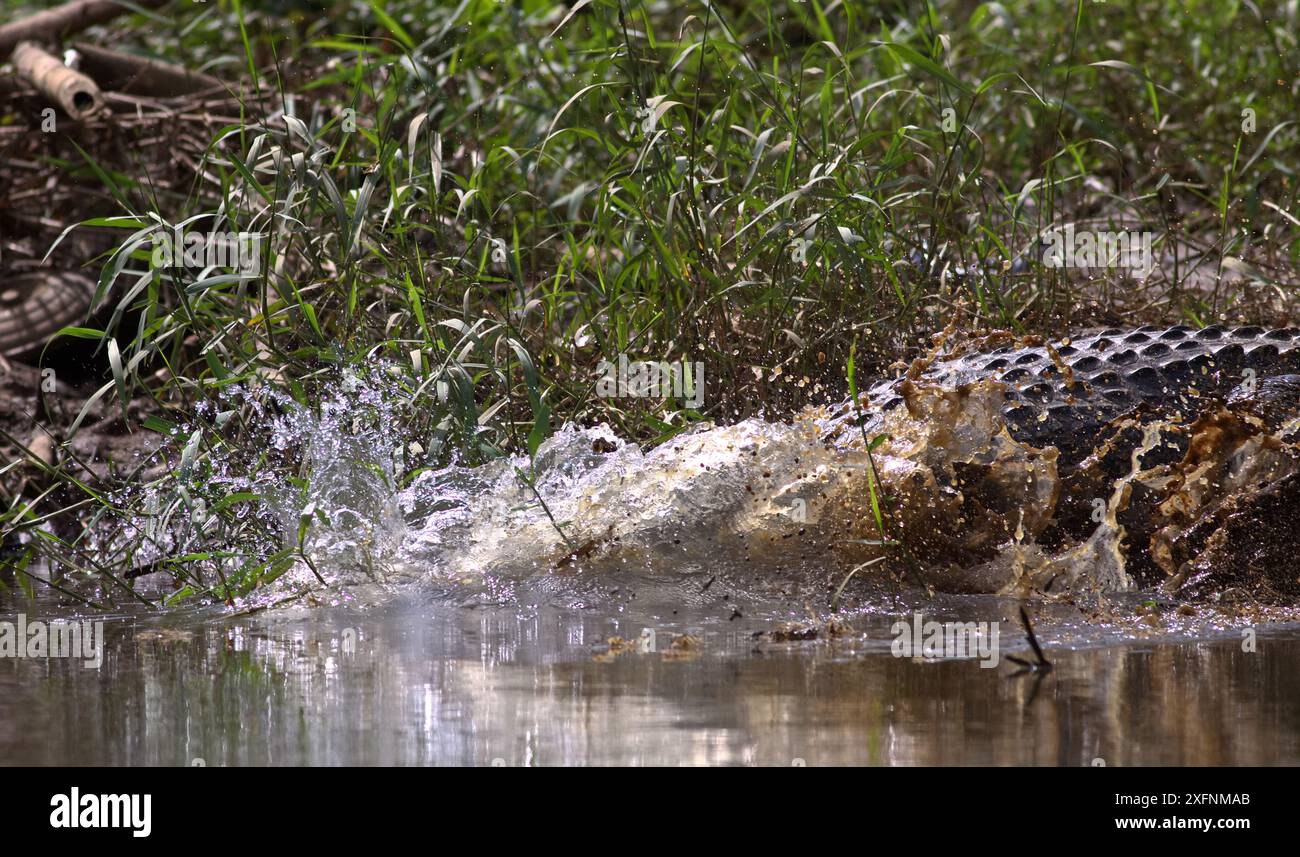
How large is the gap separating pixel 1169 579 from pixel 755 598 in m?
1.01

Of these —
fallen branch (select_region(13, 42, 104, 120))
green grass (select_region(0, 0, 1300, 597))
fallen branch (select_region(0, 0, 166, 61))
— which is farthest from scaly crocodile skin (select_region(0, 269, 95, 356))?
fallen branch (select_region(0, 0, 166, 61))

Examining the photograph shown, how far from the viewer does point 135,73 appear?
6852 mm

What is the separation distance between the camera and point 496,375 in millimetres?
4137

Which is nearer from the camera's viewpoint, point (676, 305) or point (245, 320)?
point (245, 320)

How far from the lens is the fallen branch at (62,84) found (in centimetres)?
623

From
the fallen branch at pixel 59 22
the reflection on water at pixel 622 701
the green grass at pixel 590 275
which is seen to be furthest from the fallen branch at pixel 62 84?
the reflection on water at pixel 622 701

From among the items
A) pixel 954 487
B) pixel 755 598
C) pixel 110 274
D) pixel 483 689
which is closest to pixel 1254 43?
pixel 954 487

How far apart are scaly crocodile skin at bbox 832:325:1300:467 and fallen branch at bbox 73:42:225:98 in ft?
13.5

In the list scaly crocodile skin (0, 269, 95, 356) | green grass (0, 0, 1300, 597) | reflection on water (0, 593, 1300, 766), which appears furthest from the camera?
scaly crocodile skin (0, 269, 95, 356)

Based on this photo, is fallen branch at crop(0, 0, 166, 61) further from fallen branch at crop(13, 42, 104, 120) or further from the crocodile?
the crocodile

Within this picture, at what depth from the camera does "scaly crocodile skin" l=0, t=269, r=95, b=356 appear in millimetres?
5934

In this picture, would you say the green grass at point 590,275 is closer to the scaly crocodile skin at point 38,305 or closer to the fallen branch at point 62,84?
the scaly crocodile skin at point 38,305

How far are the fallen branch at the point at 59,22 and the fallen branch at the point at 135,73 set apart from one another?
133 mm
